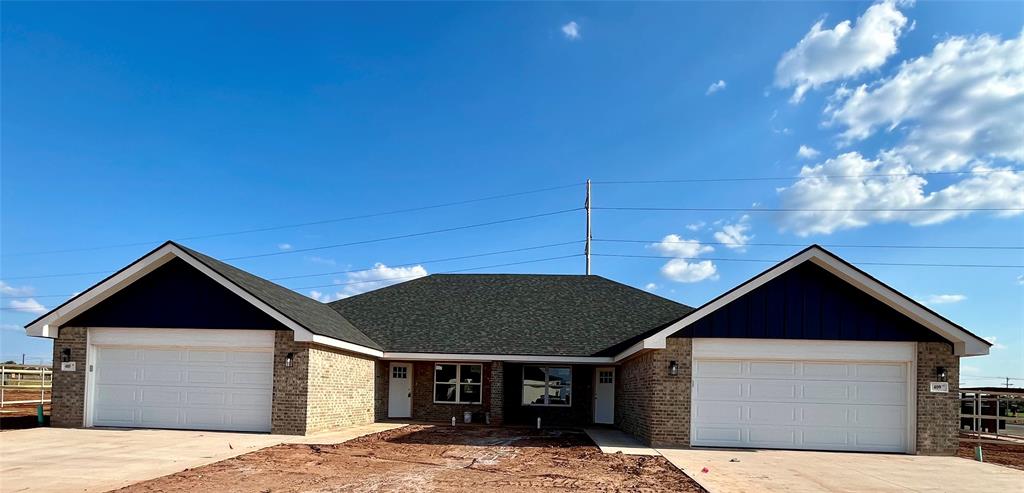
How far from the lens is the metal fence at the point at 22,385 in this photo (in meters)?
24.6

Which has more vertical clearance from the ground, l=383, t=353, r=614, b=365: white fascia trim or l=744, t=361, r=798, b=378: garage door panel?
l=744, t=361, r=798, b=378: garage door panel

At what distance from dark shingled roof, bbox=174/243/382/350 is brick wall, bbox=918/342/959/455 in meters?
13.7

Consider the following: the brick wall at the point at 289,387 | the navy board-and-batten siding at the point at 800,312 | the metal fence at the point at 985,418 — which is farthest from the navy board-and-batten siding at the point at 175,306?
the metal fence at the point at 985,418

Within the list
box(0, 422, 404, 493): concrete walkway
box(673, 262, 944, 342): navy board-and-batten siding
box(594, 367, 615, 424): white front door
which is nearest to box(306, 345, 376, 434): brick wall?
box(0, 422, 404, 493): concrete walkway

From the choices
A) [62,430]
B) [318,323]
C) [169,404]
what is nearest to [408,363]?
[318,323]

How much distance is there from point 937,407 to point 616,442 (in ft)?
23.1

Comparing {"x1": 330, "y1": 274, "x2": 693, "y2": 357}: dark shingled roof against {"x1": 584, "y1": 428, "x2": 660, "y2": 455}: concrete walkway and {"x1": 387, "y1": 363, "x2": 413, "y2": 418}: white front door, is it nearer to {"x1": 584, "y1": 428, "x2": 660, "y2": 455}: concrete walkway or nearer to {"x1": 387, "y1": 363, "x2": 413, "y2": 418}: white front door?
{"x1": 387, "y1": 363, "x2": 413, "y2": 418}: white front door

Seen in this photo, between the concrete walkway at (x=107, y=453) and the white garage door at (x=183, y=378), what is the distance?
0.62 metres

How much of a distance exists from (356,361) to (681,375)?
31.0 ft

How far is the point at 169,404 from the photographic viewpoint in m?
17.7

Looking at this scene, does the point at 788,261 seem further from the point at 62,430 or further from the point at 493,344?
the point at 62,430

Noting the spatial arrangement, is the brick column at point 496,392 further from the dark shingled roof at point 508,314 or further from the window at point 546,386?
the window at point 546,386

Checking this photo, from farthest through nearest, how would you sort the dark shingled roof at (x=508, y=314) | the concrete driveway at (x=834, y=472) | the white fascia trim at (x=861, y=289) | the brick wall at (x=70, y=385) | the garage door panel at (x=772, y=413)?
the dark shingled roof at (x=508, y=314) < the brick wall at (x=70, y=385) < the garage door panel at (x=772, y=413) < the white fascia trim at (x=861, y=289) < the concrete driveway at (x=834, y=472)

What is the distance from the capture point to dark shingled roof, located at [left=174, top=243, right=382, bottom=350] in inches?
679
